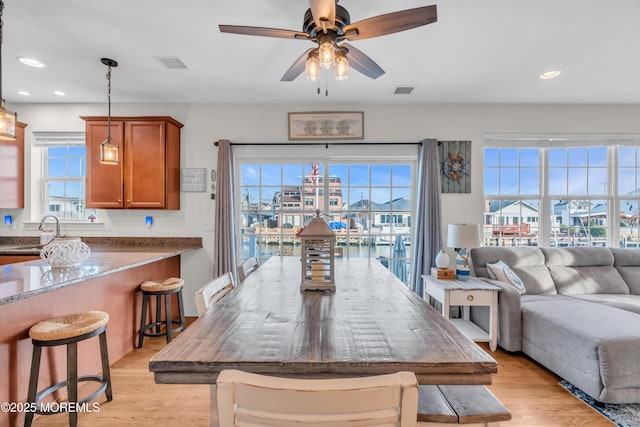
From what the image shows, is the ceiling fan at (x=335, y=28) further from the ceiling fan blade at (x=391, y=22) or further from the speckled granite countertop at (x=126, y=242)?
the speckled granite countertop at (x=126, y=242)

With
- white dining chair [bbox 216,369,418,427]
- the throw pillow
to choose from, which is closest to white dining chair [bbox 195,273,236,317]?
white dining chair [bbox 216,369,418,427]

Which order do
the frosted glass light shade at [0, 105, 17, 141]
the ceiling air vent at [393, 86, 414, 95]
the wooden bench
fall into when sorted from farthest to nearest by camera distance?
the ceiling air vent at [393, 86, 414, 95], the frosted glass light shade at [0, 105, 17, 141], the wooden bench

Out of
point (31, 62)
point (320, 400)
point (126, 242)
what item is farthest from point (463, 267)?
point (31, 62)

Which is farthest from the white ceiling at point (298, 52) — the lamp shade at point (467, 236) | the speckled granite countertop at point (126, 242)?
the speckled granite countertop at point (126, 242)

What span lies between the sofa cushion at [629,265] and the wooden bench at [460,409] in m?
3.32

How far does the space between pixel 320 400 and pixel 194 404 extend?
1.88 meters

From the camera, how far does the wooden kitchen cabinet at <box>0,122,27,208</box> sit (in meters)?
3.62

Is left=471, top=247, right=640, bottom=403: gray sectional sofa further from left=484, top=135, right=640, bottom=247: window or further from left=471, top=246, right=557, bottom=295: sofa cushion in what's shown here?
left=484, top=135, right=640, bottom=247: window

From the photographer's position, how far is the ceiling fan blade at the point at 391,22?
149 cm

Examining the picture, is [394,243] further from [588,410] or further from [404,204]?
[588,410]

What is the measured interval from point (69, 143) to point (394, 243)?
4.35 metres

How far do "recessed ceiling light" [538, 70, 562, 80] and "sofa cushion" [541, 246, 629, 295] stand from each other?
1826 mm

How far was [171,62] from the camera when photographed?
280 cm

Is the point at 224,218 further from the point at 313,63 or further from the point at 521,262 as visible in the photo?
the point at 521,262
